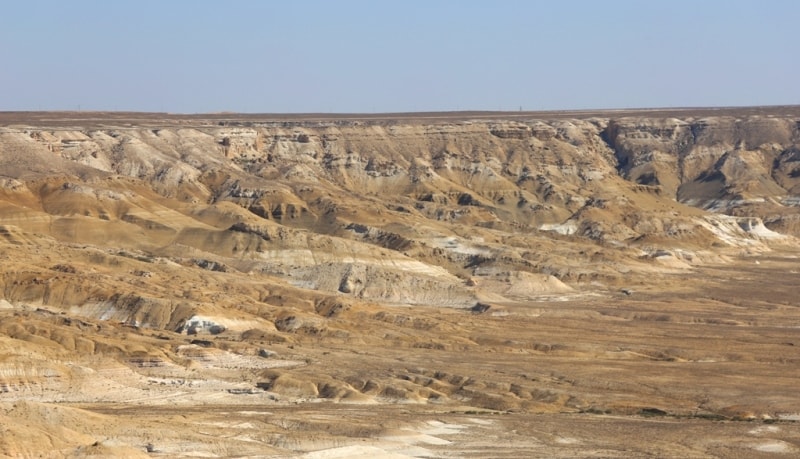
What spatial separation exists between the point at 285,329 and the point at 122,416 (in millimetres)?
41692

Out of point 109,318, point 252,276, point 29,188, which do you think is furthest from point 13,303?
point 29,188

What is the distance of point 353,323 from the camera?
112 meters

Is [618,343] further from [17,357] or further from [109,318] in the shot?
[17,357]

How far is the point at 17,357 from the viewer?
77375mm

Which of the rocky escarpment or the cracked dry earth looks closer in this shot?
the cracked dry earth

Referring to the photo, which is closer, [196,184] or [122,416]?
[122,416]

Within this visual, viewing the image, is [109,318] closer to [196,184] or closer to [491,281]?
[491,281]

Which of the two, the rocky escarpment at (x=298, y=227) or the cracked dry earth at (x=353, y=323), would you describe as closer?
the cracked dry earth at (x=353, y=323)

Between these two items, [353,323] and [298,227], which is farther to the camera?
[298,227]

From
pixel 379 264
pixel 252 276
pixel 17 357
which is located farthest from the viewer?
pixel 379 264

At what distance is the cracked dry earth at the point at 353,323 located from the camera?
224 feet

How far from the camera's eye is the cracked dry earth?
68188 millimetres

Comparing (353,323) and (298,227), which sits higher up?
(298,227)

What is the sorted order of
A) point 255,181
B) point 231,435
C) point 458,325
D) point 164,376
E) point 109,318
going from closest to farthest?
1. point 231,435
2. point 164,376
3. point 109,318
4. point 458,325
5. point 255,181
